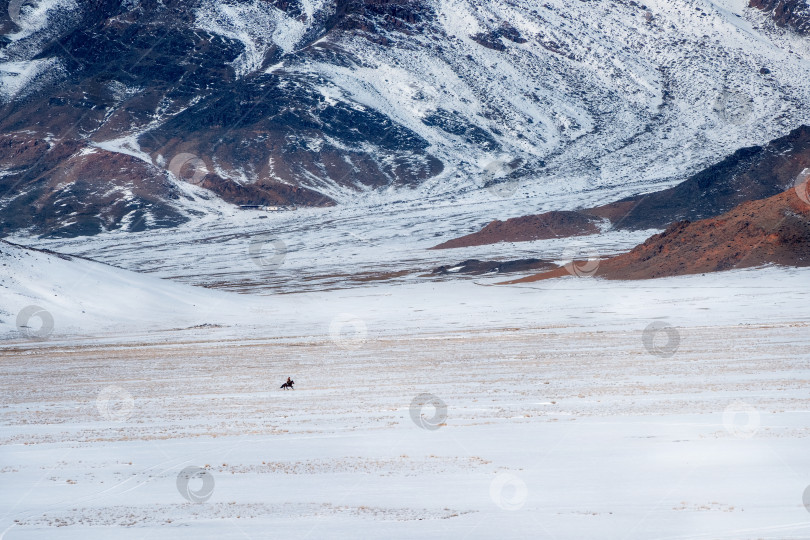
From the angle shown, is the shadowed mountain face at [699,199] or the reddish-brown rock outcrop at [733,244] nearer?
the reddish-brown rock outcrop at [733,244]

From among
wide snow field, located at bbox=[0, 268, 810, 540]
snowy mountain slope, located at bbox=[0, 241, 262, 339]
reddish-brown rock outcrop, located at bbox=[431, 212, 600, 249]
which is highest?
reddish-brown rock outcrop, located at bbox=[431, 212, 600, 249]

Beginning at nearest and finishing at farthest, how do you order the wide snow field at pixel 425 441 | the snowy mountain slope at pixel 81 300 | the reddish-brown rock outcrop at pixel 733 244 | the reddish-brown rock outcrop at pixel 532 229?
1. the wide snow field at pixel 425 441
2. the snowy mountain slope at pixel 81 300
3. the reddish-brown rock outcrop at pixel 733 244
4. the reddish-brown rock outcrop at pixel 532 229

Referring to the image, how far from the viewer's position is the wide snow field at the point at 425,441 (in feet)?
30.9

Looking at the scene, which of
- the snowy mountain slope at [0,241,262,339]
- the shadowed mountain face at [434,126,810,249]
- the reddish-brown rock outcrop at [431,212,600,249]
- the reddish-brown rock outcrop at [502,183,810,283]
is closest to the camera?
the snowy mountain slope at [0,241,262,339]

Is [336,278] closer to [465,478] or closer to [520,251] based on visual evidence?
[520,251]

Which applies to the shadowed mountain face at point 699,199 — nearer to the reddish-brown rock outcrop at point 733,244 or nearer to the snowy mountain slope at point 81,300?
the reddish-brown rock outcrop at point 733,244

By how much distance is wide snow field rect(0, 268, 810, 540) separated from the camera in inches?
371

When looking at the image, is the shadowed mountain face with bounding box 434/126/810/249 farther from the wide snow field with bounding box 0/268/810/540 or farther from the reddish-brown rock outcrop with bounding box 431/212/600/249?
the wide snow field with bounding box 0/268/810/540

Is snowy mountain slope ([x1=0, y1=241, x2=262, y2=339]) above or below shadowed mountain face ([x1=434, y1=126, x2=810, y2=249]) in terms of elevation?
below

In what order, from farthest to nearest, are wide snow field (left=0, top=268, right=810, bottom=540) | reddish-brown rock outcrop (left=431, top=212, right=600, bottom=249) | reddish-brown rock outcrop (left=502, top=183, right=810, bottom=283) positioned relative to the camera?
reddish-brown rock outcrop (left=431, top=212, right=600, bottom=249) → reddish-brown rock outcrop (left=502, top=183, right=810, bottom=283) → wide snow field (left=0, top=268, right=810, bottom=540)

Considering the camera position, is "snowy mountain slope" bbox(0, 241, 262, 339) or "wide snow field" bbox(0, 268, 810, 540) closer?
"wide snow field" bbox(0, 268, 810, 540)

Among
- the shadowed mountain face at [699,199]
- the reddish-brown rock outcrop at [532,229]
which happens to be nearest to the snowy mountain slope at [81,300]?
the reddish-brown rock outcrop at [532,229]

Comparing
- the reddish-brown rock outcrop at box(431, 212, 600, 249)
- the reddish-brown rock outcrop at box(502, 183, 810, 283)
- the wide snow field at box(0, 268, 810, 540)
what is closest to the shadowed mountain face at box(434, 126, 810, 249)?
the reddish-brown rock outcrop at box(431, 212, 600, 249)

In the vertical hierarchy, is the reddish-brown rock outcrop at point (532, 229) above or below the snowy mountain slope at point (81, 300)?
above
